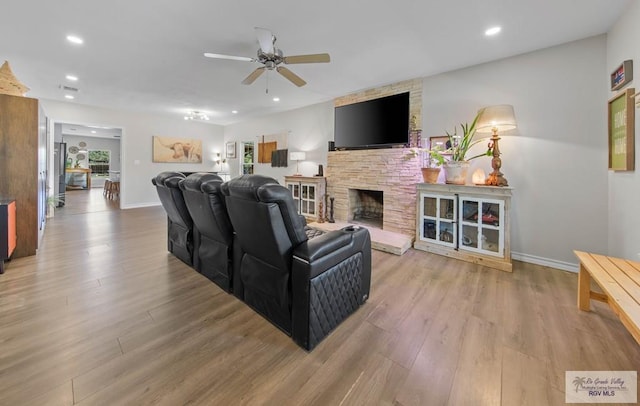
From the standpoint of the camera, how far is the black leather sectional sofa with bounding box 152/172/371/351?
159 centimetres

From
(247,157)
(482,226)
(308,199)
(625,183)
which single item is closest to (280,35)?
(308,199)

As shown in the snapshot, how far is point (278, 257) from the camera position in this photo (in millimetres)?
1664

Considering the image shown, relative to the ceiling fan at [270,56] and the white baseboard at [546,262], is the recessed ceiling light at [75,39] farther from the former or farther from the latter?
the white baseboard at [546,262]

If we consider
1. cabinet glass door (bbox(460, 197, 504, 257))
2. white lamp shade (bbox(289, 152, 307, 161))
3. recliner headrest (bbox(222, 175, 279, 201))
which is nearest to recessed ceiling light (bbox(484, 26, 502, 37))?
cabinet glass door (bbox(460, 197, 504, 257))

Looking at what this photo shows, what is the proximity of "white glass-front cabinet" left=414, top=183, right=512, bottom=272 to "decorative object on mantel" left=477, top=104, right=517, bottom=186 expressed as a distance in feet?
0.76

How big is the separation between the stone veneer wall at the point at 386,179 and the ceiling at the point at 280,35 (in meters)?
1.24

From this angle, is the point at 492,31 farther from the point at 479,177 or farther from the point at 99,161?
the point at 99,161

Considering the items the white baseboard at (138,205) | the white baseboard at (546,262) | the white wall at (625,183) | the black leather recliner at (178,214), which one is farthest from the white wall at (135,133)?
the white wall at (625,183)

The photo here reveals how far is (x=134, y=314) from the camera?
1969 mm

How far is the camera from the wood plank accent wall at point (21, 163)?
2938 millimetres

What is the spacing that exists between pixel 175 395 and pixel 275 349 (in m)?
0.57

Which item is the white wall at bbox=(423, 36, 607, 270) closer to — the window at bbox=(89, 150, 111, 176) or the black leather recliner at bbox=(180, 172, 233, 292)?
the black leather recliner at bbox=(180, 172, 233, 292)

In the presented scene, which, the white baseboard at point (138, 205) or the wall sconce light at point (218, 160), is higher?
the wall sconce light at point (218, 160)

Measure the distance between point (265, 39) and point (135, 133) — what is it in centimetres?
626
